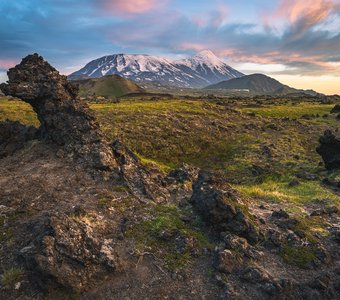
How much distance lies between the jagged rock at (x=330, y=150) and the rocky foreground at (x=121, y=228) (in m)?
13.9

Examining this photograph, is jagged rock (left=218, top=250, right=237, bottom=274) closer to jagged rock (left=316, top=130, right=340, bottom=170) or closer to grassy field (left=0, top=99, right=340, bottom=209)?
grassy field (left=0, top=99, right=340, bottom=209)

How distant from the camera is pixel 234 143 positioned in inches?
2249

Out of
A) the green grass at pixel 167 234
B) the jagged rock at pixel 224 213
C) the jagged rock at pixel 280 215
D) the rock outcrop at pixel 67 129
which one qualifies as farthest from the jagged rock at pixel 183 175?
the jagged rock at pixel 280 215

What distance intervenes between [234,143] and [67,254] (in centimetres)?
4497

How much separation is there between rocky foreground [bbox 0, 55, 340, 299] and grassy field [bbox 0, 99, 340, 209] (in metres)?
7.79

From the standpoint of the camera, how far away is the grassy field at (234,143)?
3412cm

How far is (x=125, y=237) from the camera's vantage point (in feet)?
58.3

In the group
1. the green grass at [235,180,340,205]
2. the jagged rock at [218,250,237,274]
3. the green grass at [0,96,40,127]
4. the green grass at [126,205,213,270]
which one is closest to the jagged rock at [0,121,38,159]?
the green grass at [126,205,213,270]

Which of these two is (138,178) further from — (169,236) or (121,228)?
(169,236)

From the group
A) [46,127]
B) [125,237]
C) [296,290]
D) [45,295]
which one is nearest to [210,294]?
[296,290]

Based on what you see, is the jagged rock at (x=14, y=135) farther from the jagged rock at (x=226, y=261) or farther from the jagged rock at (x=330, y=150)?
the jagged rock at (x=330, y=150)

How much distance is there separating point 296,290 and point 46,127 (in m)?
20.8

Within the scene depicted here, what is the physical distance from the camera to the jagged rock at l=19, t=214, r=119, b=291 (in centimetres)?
1403

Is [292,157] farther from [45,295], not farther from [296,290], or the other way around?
[45,295]
